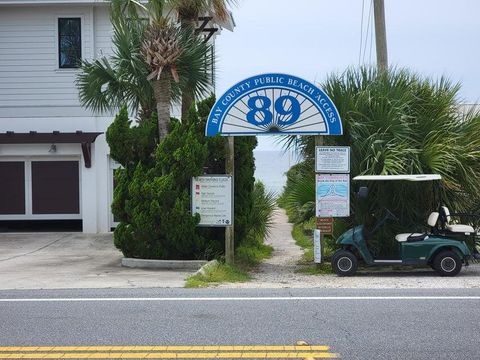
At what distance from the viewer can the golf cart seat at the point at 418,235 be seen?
12828mm

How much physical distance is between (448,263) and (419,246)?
22.8 inches

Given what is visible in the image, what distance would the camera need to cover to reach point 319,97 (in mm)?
13523

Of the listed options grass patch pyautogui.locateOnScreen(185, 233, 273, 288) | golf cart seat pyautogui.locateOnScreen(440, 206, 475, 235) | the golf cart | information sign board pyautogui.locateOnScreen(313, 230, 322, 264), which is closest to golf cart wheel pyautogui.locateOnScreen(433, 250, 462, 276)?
the golf cart

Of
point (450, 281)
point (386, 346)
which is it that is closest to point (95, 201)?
point (450, 281)

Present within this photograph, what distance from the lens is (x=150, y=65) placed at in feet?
46.6

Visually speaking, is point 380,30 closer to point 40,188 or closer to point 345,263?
point 345,263

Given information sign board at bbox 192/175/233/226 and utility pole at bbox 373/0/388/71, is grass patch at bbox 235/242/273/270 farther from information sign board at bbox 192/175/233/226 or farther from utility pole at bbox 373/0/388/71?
utility pole at bbox 373/0/388/71

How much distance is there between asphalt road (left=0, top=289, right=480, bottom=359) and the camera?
717 cm

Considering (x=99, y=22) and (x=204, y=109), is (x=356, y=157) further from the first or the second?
(x=99, y=22)

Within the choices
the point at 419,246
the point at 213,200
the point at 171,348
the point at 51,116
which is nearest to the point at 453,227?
the point at 419,246

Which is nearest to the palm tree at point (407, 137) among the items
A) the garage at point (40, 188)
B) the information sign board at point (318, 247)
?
the information sign board at point (318, 247)

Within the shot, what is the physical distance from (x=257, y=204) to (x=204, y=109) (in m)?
3.67

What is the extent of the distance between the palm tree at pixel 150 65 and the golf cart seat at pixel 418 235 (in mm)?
5139

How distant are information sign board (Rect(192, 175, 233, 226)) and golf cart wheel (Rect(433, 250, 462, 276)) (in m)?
3.94
